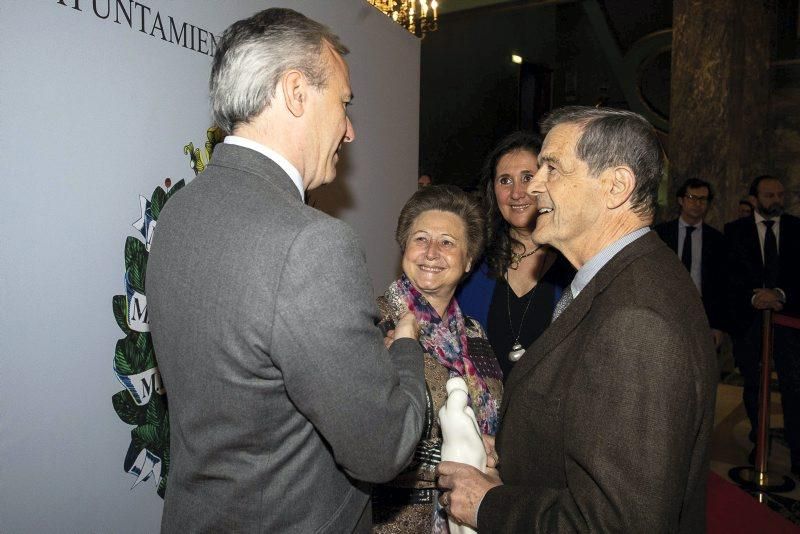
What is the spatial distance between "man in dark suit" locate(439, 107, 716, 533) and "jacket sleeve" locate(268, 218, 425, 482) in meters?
0.35

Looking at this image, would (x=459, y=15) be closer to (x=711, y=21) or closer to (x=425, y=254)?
(x=711, y=21)

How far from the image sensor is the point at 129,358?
5.72ft

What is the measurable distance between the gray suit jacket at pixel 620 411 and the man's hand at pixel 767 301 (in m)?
3.63

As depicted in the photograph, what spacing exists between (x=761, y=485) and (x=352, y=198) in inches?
140

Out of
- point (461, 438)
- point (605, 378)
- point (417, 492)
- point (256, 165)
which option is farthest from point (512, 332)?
point (256, 165)

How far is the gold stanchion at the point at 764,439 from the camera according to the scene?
4.04 m

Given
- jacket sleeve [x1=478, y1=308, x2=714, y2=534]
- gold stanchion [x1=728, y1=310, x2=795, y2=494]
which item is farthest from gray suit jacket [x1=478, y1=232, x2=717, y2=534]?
gold stanchion [x1=728, y1=310, x2=795, y2=494]

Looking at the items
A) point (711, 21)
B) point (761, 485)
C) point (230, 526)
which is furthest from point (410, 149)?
point (711, 21)

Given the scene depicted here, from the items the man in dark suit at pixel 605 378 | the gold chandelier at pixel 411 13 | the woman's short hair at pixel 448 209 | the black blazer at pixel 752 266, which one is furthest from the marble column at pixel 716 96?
the man in dark suit at pixel 605 378

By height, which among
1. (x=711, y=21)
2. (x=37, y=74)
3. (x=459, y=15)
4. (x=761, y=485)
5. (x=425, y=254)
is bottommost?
(x=761, y=485)

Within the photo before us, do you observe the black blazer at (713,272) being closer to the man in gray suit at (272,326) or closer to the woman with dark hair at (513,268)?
the woman with dark hair at (513,268)

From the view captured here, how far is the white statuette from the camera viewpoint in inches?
53.4

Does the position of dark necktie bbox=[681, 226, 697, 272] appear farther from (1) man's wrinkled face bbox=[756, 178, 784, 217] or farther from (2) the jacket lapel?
(2) the jacket lapel

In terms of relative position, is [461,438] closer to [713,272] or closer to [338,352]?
[338,352]
